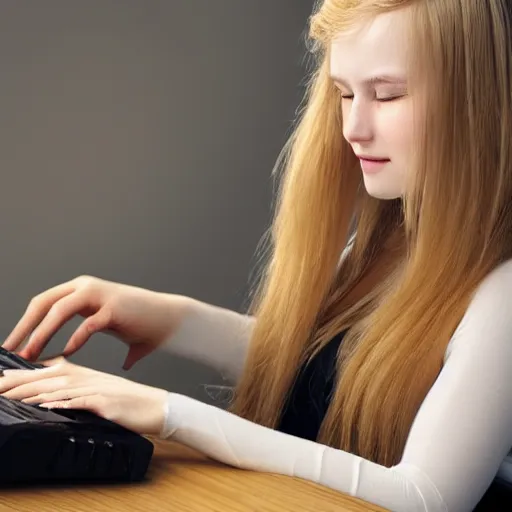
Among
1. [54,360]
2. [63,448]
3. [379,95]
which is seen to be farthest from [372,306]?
[63,448]

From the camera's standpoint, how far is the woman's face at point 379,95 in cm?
88

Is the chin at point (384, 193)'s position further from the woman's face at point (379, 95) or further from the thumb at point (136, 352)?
the thumb at point (136, 352)

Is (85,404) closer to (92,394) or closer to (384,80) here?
(92,394)

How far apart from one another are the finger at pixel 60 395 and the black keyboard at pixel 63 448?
2cm

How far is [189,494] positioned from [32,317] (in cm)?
35

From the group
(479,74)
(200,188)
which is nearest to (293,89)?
(200,188)

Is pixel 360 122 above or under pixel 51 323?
above

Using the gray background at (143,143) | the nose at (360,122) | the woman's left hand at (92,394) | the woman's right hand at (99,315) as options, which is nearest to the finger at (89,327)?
the woman's right hand at (99,315)

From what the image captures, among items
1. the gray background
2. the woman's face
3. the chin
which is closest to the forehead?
the woman's face

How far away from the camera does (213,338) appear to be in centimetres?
110

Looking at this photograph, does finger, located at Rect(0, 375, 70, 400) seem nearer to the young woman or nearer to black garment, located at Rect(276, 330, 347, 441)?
the young woman

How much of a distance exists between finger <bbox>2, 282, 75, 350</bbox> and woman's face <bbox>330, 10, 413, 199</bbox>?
1.07 ft

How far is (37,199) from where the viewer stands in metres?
1.51

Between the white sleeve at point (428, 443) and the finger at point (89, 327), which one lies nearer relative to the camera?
the white sleeve at point (428, 443)
